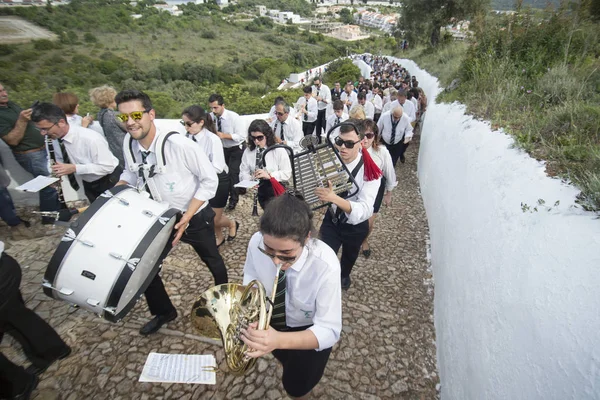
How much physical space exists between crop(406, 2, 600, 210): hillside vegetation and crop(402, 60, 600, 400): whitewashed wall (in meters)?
0.18

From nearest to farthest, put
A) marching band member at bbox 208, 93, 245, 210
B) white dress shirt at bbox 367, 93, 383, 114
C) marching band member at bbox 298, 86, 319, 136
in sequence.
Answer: marching band member at bbox 208, 93, 245, 210 → marching band member at bbox 298, 86, 319, 136 → white dress shirt at bbox 367, 93, 383, 114

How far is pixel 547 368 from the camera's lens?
148 cm

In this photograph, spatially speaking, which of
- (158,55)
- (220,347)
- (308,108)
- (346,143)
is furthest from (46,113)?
(158,55)

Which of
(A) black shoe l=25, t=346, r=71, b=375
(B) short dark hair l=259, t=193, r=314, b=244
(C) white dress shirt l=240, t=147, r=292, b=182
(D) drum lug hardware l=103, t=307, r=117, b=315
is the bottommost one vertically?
(A) black shoe l=25, t=346, r=71, b=375

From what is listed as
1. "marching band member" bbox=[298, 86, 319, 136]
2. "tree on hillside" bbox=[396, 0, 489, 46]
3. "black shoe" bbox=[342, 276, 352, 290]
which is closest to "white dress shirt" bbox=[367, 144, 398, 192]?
"black shoe" bbox=[342, 276, 352, 290]

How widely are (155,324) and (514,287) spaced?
3.26 meters

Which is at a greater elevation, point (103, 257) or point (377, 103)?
point (103, 257)

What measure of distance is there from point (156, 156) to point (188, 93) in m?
45.0

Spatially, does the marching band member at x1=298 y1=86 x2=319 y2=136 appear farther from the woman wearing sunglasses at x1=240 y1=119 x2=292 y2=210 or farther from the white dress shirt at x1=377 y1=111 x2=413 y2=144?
the woman wearing sunglasses at x1=240 y1=119 x2=292 y2=210

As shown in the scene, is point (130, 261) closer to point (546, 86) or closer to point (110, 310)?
point (110, 310)

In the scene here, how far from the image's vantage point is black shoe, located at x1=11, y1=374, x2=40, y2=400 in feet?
7.91

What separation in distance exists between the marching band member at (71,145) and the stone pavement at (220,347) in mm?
1521

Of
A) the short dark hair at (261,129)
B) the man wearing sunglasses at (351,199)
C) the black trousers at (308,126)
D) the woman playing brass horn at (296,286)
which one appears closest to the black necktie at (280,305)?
the woman playing brass horn at (296,286)

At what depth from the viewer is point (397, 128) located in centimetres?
627
